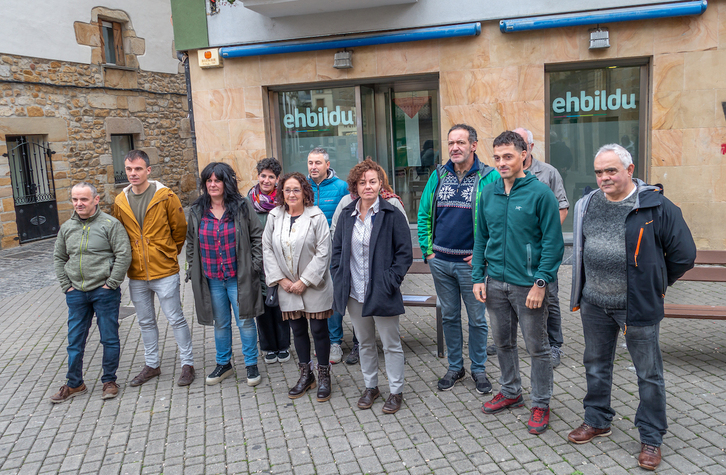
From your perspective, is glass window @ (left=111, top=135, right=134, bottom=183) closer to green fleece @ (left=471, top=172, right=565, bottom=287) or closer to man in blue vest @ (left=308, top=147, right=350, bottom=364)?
man in blue vest @ (left=308, top=147, right=350, bottom=364)

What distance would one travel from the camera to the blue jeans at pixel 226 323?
4.84m

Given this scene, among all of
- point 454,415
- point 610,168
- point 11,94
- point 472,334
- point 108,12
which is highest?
point 108,12

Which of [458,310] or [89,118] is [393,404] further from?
[89,118]

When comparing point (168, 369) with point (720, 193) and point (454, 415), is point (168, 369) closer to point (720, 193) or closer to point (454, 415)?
point (454, 415)

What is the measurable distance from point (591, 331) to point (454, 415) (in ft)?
3.84

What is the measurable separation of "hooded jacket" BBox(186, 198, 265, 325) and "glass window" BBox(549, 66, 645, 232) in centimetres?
602

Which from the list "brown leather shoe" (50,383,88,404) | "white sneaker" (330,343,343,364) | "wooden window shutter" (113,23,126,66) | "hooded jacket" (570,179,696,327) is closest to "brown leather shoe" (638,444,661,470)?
"hooded jacket" (570,179,696,327)

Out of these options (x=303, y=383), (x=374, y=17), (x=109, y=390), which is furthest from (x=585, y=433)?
(x=374, y=17)

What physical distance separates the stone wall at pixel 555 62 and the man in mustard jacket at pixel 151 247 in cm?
502

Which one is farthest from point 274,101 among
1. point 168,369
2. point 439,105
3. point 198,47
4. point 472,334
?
point 472,334

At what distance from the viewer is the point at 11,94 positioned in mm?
12547

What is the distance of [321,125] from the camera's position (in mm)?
10086

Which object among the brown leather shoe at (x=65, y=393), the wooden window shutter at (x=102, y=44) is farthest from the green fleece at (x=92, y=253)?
Result: the wooden window shutter at (x=102, y=44)

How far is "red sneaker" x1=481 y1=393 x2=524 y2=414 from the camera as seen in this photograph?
414 cm
